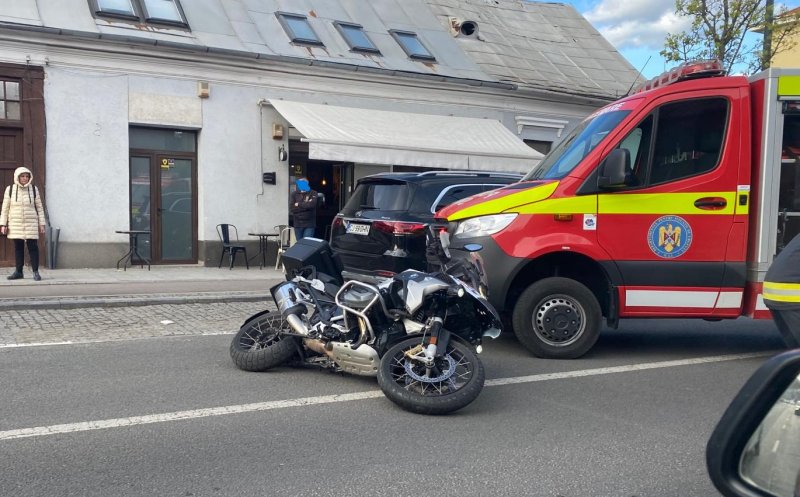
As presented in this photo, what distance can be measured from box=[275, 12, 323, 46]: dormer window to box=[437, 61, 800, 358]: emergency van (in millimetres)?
10008

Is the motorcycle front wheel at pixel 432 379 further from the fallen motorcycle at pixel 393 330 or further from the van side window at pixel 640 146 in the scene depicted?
the van side window at pixel 640 146

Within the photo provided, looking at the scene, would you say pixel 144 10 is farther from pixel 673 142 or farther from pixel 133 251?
pixel 673 142

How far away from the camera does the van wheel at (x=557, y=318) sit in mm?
6496

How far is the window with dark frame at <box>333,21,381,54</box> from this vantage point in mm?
15812

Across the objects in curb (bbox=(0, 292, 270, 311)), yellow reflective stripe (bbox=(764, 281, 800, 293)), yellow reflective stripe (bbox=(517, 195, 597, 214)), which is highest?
yellow reflective stripe (bbox=(517, 195, 597, 214))

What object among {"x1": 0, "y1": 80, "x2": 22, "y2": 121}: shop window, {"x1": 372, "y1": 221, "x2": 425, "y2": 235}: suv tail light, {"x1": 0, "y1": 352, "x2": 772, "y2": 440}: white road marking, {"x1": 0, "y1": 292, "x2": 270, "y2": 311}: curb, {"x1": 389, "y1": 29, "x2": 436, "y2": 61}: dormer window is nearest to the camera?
{"x1": 0, "y1": 352, "x2": 772, "y2": 440}: white road marking

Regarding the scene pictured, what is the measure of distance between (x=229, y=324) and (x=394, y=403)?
3960mm

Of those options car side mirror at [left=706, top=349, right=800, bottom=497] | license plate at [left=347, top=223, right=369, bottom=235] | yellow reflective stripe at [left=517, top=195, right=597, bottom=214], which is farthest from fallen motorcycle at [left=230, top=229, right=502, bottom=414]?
car side mirror at [left=706, top=349, right=800, bottom=497]

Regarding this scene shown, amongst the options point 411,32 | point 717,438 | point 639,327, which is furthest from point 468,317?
point 411,32

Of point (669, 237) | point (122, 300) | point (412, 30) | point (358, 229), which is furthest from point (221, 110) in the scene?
point (669, 237)

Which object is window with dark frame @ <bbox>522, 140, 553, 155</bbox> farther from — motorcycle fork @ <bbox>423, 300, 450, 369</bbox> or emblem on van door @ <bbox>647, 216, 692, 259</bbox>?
motorcycle fork @ <bbox>423, 300, 450, 369</bbox>

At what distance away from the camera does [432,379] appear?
16.2 ft

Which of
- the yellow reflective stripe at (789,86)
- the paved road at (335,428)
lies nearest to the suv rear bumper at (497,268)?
the paved road at (335,428)

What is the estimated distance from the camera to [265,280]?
1237cm
